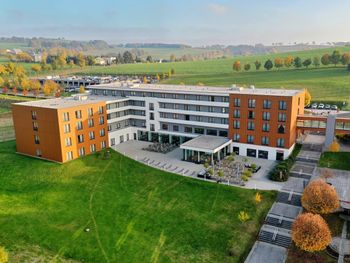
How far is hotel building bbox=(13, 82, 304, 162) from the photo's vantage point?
54406 mm

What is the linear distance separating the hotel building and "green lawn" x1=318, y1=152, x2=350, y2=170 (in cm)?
571

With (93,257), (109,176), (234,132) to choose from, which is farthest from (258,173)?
(93,257)

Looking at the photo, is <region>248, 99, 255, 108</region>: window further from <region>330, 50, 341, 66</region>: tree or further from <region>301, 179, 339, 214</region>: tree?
<region>330, 50, 341, 66</region>: tree

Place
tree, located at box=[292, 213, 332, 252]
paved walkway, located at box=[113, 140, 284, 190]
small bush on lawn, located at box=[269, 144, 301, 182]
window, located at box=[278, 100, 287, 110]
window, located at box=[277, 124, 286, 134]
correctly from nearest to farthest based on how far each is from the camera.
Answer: tree, located at box=[292, 213, 332, 252] → paved walkway, located at box=[113, 140, 284, 190] → small bush on lawn, located at box=[269, 144, 301, 182] → window, located at box=[278, 100, 287, 110] → window, located at box=[277, 124, 286, 134]

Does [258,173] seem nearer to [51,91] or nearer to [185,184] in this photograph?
[185,184]

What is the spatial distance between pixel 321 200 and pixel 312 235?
5.66 meters

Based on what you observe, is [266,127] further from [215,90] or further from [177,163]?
[177,163]

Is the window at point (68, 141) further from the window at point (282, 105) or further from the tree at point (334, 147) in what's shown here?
the tree at point (334, 147)

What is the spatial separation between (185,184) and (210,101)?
19236mm

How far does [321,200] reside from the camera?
34.9 metres

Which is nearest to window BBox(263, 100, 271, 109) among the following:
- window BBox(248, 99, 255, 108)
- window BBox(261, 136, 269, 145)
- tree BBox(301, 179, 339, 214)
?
window BBox(248, 99, 255, 108)

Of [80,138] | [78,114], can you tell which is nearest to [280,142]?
[80,138]

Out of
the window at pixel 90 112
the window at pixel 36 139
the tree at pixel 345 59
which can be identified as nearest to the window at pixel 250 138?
the window at pixel 90 112

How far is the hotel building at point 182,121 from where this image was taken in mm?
54406
